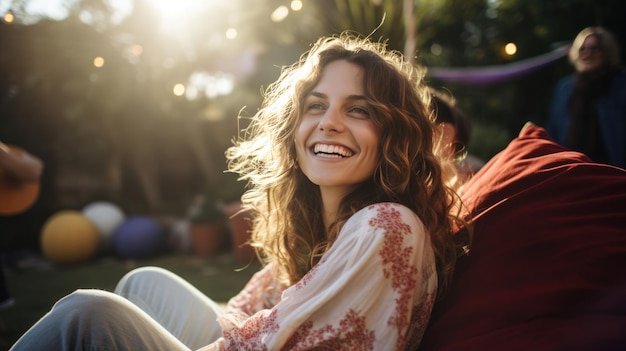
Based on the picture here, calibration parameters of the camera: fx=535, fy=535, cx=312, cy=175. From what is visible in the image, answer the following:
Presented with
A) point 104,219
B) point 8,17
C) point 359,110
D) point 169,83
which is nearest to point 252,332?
point 359,110

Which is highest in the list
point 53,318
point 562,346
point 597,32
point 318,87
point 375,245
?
point 597,32

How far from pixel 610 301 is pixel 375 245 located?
1.82ft

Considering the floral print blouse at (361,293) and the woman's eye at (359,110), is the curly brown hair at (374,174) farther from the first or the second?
the floral print blouse at (361,293)

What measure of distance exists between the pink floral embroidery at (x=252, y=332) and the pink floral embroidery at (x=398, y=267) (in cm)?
29

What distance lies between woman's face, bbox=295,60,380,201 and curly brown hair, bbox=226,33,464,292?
0.03 m

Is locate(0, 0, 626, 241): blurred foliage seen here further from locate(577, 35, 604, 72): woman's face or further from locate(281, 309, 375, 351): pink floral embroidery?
locate(281, 309, 375, 351): pink floral embroidery

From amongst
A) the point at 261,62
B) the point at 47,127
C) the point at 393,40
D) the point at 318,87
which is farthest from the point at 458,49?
the point at 318,87

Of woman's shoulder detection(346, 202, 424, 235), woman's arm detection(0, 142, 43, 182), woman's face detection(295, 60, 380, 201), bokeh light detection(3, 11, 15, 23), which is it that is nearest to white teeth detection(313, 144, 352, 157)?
woman's face detection(295, 60, 380, 201)

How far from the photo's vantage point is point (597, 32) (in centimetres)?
422

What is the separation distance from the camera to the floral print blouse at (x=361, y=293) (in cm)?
123

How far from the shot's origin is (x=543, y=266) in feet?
4.34

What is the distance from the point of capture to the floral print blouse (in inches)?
48.5

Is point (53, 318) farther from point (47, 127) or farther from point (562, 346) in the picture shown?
point (47, 127)

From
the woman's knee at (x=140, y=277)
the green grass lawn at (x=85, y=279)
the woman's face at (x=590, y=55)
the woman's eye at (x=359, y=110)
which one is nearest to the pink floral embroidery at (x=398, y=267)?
the woman's eye at (x=359, y=110)
